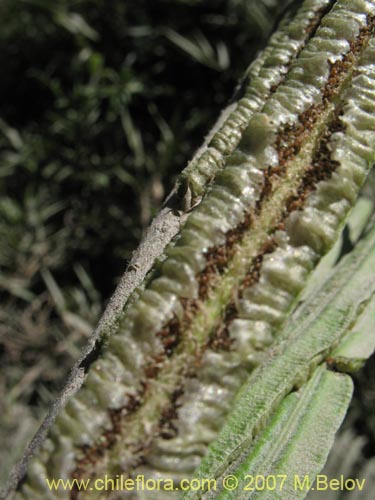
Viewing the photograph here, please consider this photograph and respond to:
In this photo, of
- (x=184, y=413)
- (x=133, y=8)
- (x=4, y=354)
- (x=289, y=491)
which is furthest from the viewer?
(x=4, y=354)

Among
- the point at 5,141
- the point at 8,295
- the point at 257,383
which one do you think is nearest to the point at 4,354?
the point at 8,295

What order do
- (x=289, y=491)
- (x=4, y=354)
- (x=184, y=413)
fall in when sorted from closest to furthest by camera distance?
(x=184, y=413) → (x=289, y=491) → (x=4, y=354)

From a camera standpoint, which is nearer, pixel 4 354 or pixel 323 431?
pixel 323 431

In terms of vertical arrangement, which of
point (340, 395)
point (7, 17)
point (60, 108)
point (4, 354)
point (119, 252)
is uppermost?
point (340, 395)

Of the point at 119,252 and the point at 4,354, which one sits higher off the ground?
the point at 119,252

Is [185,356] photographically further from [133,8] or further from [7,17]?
[7,17]
